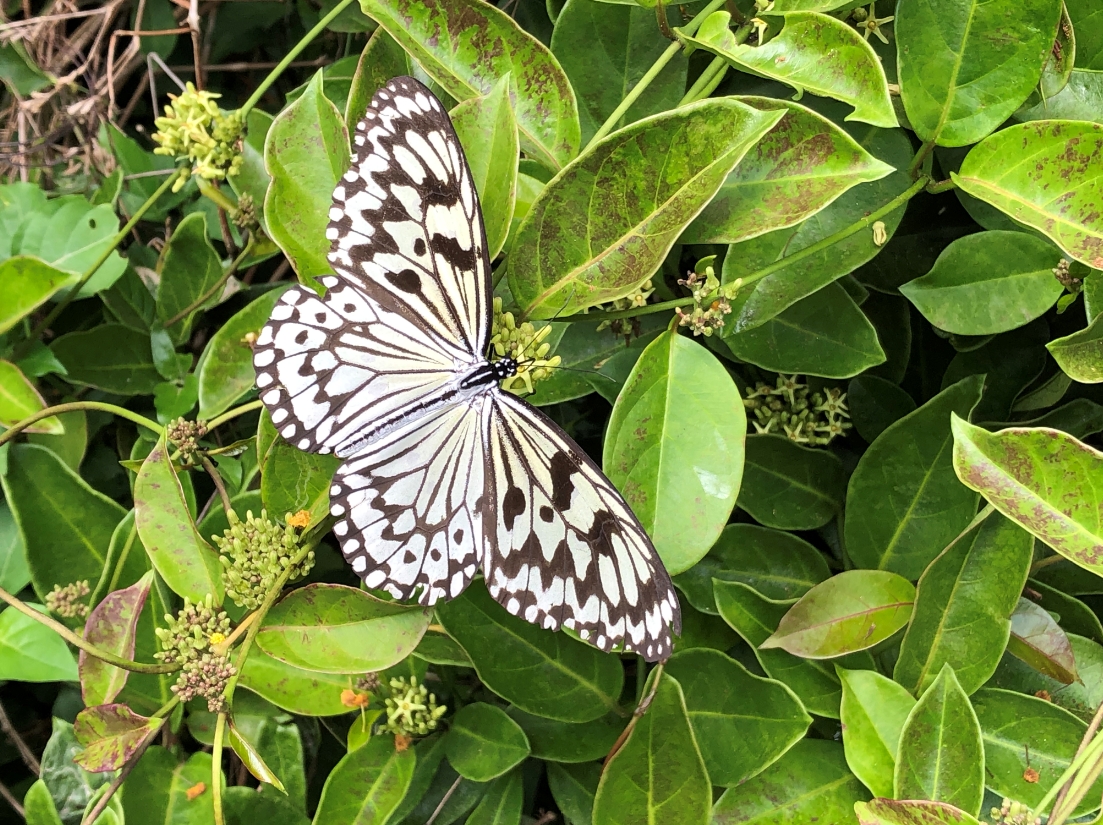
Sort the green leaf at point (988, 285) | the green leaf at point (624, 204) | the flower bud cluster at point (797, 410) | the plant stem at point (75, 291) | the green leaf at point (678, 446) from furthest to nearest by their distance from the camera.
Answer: the plant stem at point (75, 291)
the flower bud cluster at point (797, 410)
the green leaf at point (988, 285)
the green leaf at point (678, 446)
the green leaf at point (624, 204)

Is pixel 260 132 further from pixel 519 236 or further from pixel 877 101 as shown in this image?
pixel 877 101

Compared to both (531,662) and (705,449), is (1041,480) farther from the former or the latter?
(531,662)

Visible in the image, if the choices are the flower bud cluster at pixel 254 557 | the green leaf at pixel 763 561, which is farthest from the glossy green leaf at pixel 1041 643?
the flower bud cluster at pixel 254 557

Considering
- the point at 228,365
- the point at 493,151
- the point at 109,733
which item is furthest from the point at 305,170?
the point at 109,733

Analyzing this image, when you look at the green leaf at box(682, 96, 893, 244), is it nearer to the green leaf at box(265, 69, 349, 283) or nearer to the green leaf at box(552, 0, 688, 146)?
the green leaf at box(552, 0, 688, 146)

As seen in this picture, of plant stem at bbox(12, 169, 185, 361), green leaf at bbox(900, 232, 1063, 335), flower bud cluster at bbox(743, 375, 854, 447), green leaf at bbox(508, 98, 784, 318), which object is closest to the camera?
green leaf at bbox(508, 98, 784, 318)

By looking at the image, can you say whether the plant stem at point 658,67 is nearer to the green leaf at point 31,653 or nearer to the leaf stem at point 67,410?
the leaf stem at point 67,410

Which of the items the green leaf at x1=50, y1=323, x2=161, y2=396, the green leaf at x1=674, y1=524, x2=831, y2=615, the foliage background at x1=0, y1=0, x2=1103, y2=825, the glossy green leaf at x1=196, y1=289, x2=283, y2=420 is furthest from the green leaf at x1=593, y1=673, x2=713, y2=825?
the green leaf at x1=50, y1=323, x2=161, y2=396
